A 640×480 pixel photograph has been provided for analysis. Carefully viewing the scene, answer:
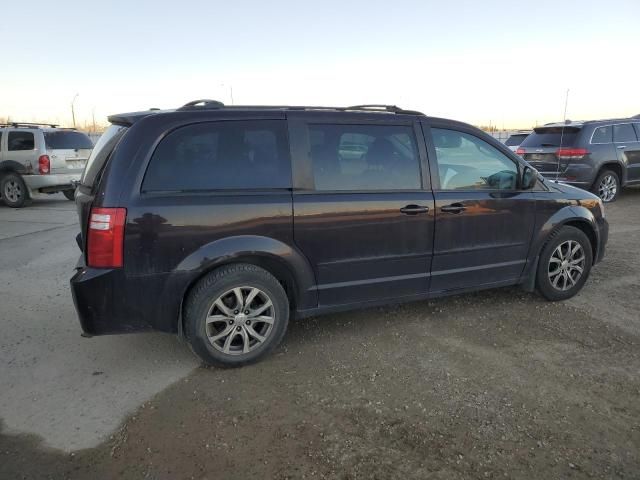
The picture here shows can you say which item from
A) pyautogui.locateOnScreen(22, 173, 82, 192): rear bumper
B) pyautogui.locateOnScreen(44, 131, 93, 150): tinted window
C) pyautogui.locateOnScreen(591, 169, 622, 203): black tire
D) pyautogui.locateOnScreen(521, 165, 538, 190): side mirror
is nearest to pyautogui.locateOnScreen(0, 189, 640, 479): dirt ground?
pyautogui.locateOnScreen(521, 165, 538, 190): side mirror

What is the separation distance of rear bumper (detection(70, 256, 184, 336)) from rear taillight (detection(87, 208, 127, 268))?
6 centimetres

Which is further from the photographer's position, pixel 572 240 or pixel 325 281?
pixel 572 240

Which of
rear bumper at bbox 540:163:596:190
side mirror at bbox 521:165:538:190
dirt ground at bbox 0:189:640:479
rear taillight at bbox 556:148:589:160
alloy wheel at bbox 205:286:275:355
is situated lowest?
dirt ground at bbox 0:189:640:479

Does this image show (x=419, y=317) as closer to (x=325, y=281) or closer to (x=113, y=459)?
(x=325, y=281)

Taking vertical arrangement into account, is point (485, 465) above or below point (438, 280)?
below

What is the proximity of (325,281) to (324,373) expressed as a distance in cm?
65

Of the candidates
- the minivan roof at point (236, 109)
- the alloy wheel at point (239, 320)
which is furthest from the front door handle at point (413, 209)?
the alloy wheel at point (239, 320)

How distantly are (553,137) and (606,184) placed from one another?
164 cm

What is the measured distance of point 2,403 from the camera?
2852 millimetres

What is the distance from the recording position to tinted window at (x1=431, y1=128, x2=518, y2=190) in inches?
149

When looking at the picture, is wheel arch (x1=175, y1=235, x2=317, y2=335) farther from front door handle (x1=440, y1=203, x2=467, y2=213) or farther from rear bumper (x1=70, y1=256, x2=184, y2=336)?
front door handle (x1=440, y1=203, x2=467, y2=213)

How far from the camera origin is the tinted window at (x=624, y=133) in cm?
978

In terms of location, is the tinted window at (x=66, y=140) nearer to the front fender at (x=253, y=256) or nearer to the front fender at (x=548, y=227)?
the front fender at (x=253, y=256)

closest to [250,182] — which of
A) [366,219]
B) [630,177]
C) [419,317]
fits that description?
[366,219]
